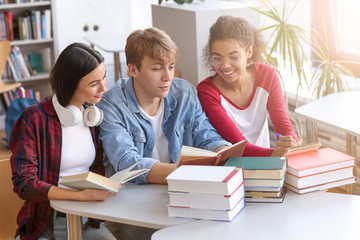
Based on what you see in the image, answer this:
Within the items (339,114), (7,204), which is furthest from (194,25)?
(7,204)

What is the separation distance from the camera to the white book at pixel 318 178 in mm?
1915

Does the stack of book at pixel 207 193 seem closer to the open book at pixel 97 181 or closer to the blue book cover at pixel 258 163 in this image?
the blue book cover at pixel 258 163

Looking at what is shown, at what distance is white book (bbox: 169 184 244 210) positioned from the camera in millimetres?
1710

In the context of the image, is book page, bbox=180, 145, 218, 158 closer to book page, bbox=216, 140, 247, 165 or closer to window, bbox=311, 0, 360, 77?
book page, bbox=216, 140, 247, 165

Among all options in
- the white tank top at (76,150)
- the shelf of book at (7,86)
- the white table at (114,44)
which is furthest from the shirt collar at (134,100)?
the shelf of book at (7,86)

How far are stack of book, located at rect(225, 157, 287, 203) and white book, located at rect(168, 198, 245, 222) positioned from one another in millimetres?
75

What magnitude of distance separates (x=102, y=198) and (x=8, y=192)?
59cm

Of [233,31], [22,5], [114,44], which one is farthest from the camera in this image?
[22,5]

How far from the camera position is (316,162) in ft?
6.39

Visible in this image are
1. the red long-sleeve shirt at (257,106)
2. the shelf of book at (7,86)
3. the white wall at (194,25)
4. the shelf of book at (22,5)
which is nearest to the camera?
the red long-sleeve shirt at (257,106)

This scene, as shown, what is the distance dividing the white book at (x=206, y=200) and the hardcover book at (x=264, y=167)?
81 mm

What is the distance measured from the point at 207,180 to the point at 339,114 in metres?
1.23

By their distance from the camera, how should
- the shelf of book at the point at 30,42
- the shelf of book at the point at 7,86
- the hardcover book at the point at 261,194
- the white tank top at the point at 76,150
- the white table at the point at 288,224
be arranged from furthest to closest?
1. the shelf of book at the point at 30,42
2. the shelf of book at the point at 7,86
3. the white tank top at the point at 76,150
4. the hardcover book at the point at 261,194
5. the white table at the point at 288,224

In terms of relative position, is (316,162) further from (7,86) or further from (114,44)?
(7,86)
